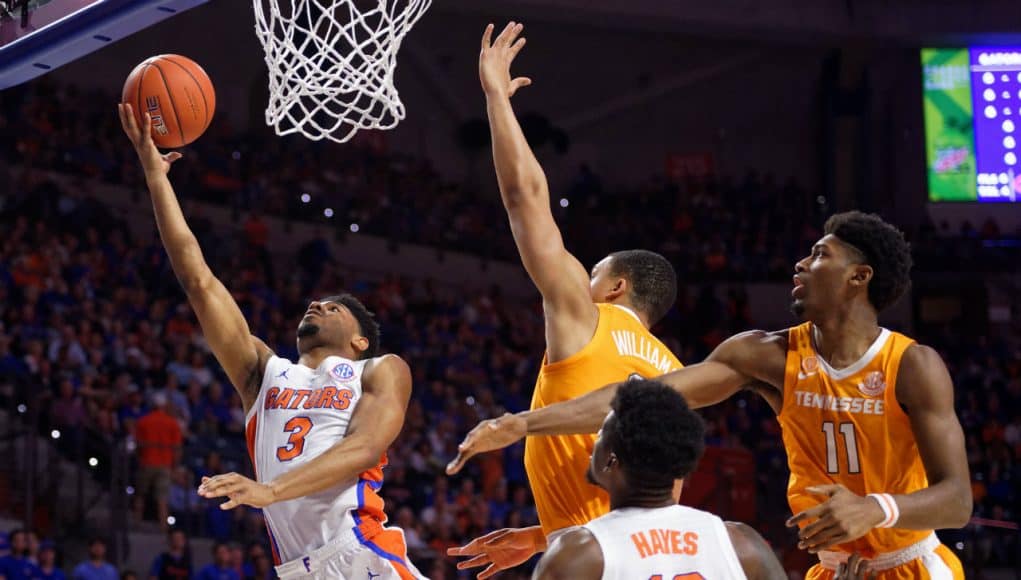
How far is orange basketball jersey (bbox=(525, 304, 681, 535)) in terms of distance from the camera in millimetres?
4598

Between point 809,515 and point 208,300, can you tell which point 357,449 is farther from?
point 809,515

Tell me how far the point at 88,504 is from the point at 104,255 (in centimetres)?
370

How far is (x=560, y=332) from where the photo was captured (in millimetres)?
4621

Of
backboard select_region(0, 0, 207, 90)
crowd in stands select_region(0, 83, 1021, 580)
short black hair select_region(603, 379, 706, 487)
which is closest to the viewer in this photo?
short black hair select_region(603, 379, 706, 487)

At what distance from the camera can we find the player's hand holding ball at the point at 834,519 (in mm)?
3297

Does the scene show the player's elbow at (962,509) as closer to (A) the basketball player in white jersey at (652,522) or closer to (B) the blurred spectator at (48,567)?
(A) the basketball player in white jersey at (652,522)

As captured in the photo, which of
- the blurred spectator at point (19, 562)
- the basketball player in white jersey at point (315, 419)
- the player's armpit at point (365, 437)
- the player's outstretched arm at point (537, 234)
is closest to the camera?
the player's armpit at point (365, 437)

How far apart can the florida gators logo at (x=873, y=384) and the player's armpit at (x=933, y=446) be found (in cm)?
5

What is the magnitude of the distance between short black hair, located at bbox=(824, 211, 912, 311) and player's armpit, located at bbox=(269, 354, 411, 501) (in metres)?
1.73

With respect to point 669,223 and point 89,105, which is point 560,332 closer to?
point 89,105

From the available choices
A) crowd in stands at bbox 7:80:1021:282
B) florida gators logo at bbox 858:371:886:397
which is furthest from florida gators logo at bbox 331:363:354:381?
crowd in stands at bbox 7:80:1021:282

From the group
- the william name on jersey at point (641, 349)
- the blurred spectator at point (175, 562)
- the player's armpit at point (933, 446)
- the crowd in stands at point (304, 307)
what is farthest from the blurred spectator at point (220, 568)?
the player's armpit at point (933, 446)

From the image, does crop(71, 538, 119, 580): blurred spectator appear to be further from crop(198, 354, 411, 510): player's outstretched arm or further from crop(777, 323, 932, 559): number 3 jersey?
crop(777, 323, 932, 559): number 3 jersey

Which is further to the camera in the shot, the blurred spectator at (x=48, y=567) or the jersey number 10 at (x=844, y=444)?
the blurred spectator at (x=48, y=567)
